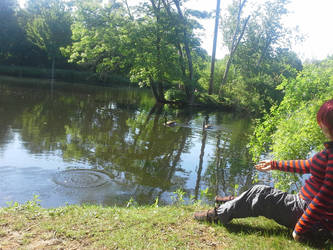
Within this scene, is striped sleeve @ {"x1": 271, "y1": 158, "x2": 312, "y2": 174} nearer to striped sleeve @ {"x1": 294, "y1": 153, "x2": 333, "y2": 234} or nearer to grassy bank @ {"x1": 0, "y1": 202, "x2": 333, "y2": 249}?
striped sleeve @ {"x1": 294, "y1": 153, "x2": 333, "y2": 234}

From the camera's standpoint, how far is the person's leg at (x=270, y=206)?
3.16m

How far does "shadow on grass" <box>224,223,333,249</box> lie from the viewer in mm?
3086

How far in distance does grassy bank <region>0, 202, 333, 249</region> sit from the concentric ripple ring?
245 centimetres

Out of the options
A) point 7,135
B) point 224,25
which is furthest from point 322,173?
point 224,25

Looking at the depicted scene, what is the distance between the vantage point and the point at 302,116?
5012 mm

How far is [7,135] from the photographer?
1039cm

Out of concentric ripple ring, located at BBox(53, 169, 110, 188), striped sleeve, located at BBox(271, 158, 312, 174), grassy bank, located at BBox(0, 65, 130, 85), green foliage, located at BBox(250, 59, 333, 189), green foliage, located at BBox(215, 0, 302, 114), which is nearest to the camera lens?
striped sleeve, located at BBox(271, 158, 312, 174)

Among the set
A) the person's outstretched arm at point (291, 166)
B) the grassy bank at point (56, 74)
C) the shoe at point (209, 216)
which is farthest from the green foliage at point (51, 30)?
the person's outstretched arm at point (291, 166)

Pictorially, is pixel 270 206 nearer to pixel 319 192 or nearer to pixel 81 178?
pixel 319 192

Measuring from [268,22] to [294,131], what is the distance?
3463 cm

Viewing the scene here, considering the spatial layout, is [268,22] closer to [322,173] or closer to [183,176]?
[183,176]

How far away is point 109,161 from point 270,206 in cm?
599

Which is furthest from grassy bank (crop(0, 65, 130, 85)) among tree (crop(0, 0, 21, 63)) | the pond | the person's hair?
the person's hair

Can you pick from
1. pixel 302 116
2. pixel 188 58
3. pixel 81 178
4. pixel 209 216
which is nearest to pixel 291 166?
pixel 209 216
